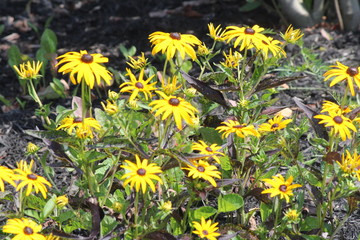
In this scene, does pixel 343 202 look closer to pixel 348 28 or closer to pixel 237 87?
pixel 237 87

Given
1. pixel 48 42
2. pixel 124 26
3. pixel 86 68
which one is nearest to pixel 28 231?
pixel 86 68

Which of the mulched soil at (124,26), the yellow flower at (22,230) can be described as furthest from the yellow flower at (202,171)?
the mulched soil at (124,26)

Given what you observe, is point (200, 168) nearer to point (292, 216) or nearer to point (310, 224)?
point (292, 216)

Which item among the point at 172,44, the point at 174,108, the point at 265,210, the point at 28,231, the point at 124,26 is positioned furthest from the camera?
the point at 124,26

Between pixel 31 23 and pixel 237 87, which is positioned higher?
pixel 237 87

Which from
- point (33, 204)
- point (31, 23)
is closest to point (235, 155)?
point (33, 204)

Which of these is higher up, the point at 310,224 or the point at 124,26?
the point at 310,224

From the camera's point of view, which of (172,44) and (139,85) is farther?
(172,44)
